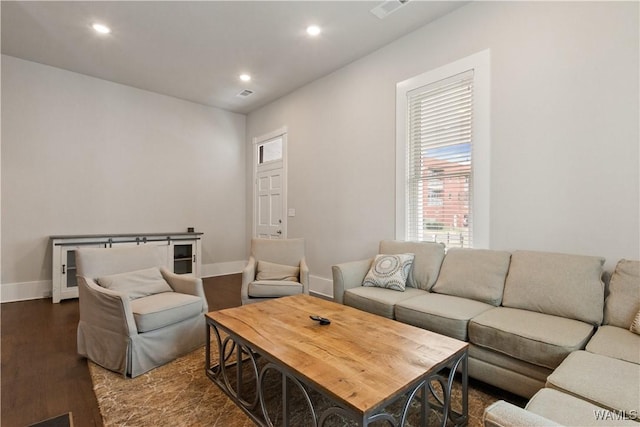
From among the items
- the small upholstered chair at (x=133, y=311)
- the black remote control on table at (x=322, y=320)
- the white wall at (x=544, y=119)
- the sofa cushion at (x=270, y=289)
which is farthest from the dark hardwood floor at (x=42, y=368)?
the white wall at (x=544, y=119)

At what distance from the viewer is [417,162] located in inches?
132

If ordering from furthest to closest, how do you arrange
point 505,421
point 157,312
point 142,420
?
point 157,312, point 142,420, point 505,421

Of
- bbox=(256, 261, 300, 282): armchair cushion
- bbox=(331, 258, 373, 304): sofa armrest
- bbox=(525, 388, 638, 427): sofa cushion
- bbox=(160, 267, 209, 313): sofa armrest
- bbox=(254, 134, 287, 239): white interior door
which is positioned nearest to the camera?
bbox=(525, 388, 638, 427): sofa cushion

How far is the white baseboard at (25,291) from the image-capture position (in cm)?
393

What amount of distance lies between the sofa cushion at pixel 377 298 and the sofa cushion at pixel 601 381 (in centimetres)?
118

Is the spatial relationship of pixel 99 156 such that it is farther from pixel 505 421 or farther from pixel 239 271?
pixel 505 421

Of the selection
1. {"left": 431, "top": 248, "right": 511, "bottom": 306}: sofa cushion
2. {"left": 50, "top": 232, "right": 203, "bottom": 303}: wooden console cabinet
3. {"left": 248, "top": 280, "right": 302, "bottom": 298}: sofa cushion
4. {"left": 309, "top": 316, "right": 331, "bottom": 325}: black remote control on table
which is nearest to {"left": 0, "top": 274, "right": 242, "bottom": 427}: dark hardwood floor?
{"left": 50, "top": 232, "right": 203, "bottom": 303}: wooden console cabinet

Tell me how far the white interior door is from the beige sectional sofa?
263 cm

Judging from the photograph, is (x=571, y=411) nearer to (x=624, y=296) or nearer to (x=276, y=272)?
(x=624, y=296)

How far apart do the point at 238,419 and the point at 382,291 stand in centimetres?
152

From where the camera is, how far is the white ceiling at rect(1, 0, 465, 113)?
2.97 m

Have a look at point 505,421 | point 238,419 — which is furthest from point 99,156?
point 505,421

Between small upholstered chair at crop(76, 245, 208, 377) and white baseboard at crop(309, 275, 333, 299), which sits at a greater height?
small upholstered chair at crop(76, 245, 208, 377)

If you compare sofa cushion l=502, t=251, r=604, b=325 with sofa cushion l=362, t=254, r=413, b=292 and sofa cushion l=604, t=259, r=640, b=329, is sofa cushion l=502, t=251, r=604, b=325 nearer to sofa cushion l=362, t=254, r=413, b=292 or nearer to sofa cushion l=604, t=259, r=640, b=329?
sofa cushion l=604, t=259, r=640, b=329
